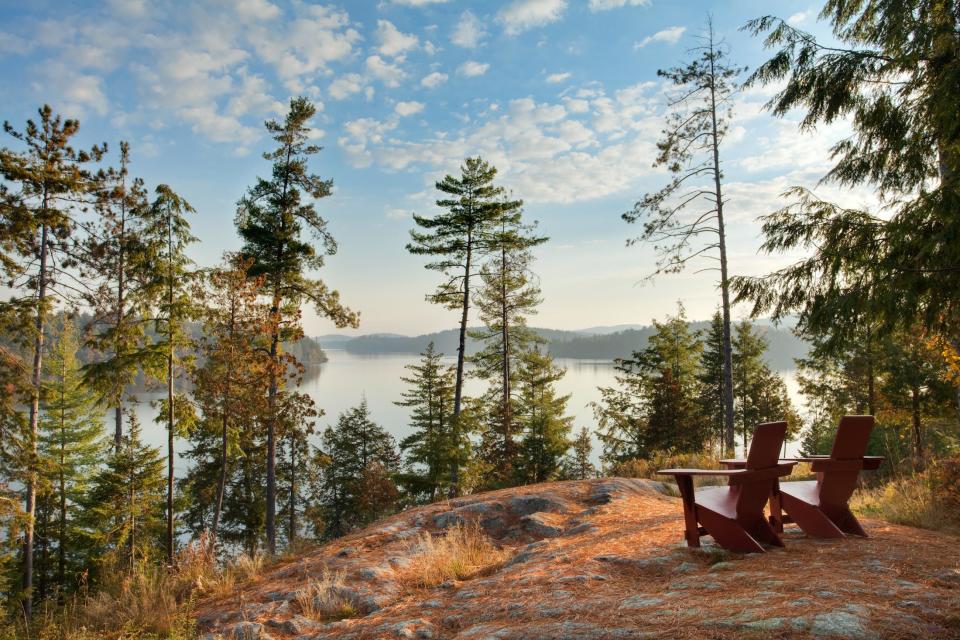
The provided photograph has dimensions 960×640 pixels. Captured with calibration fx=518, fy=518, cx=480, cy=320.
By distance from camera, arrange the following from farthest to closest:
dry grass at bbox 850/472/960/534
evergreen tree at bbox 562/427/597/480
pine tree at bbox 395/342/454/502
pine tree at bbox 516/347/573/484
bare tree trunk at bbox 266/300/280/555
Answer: evergreen tree at bbox 562/427/597/480, pine tree at bbox 516/347/573/484, pine tree at bbox 395/342/454/502, bare tree trunk at bbox 266/300/280/555, dry grass at bbox 850/472/960/534

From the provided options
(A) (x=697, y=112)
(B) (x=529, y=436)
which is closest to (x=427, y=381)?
(B) (x=529, y=436)

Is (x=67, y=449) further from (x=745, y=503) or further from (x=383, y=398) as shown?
(x=383, y=398)

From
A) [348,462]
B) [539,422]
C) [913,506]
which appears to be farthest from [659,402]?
[348,462]

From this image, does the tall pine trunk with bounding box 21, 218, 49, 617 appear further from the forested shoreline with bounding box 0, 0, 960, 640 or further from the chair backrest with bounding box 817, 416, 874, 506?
the chair backrest with bounding box 817, 416, 874, 506

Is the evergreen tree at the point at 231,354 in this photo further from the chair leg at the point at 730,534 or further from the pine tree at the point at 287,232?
the chair leg at the point at 730,534

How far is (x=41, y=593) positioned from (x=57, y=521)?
8.89 feet

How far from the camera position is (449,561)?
5352 millimetres

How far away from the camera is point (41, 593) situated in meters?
19.9

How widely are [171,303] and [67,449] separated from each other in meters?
14.5

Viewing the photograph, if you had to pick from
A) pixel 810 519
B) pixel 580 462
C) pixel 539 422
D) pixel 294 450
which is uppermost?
pixel 810 519

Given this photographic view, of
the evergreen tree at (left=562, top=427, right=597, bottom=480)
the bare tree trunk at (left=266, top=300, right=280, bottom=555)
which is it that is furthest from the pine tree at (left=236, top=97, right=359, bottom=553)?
the evergreen tree at (left=562, top=427, right=597, bottom=480)

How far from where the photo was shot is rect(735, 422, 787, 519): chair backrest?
175 inches

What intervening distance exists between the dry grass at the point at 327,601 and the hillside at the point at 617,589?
1.1 inches

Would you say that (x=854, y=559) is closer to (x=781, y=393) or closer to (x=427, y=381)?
(x=427, y=381)
